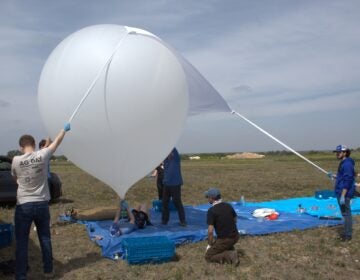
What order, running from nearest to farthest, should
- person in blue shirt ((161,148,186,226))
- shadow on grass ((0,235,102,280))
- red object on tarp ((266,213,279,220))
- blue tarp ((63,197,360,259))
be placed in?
shadow on grass ((0,235,102,280))
blue tarp ((63,197,360,259))
person in blue shirt ((161,148,186,226))
red object on tarp ((266,213,279,220))

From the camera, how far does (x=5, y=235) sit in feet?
20.6

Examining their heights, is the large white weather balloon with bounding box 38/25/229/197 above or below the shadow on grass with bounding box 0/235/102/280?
above

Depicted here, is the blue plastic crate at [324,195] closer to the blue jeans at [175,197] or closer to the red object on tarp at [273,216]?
the red object on tarp at [273,216]

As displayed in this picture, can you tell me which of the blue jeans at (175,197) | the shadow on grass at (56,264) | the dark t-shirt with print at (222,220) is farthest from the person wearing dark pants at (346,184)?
the shadow on grass at (56,264)

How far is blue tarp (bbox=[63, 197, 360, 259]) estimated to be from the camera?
21.4 ft

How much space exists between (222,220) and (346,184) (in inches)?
90.2

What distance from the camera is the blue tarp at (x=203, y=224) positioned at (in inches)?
257

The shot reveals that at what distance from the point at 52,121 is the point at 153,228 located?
8.61 ft

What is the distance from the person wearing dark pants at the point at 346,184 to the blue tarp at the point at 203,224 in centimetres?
91

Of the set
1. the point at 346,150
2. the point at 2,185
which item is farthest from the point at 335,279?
the point at 2,185

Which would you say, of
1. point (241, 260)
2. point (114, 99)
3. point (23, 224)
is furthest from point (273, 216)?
point (23, 224)

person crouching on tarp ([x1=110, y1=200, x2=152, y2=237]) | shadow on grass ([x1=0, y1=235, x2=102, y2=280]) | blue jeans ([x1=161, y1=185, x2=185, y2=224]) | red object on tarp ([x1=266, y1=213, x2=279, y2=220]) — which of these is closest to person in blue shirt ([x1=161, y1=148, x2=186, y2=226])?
blue jeans ([x1=161, y1=185, x2=185, y2=224])

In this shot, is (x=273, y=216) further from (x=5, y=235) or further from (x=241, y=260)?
(x=5, y=235)

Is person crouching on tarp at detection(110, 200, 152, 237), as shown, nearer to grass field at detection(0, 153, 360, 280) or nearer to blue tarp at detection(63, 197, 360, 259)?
blue tarp at detection(63, 197, 360, 259)
